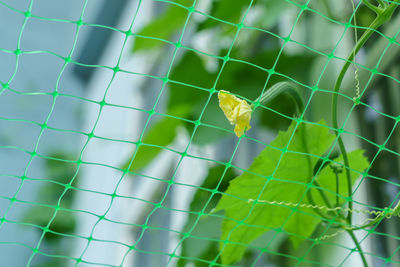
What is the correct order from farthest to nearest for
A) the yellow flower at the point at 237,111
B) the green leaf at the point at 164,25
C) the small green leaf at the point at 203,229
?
the green leaf at the point at 164,25 → the small green leaf at the point at 203,229 → the yellow flower at the point at 237,111

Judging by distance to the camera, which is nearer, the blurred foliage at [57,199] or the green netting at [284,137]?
the green netting at [284,137]

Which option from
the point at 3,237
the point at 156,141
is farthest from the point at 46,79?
the point at 156,141

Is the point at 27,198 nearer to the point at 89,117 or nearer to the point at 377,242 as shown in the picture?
the point at 89,117

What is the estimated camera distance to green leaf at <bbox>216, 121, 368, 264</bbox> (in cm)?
51

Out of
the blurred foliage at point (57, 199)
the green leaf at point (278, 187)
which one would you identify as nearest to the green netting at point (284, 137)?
the green leaf at point (278, 187)

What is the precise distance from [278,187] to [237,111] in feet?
0.44

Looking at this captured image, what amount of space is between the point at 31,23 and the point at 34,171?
0.73 m

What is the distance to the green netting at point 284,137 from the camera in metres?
0.48

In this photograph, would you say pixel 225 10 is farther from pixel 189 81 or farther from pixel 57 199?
pixel 57 199

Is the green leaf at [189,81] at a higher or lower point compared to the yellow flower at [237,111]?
lower

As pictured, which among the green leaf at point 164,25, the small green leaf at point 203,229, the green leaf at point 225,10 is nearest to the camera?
the small green leaf at point 203,229

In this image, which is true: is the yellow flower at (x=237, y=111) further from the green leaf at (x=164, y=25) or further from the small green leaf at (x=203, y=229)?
the green leaf at (x=164, y=25)

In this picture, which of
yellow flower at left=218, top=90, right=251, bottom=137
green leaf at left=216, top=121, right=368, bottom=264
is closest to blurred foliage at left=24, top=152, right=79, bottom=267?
green leaf at left=216, top=121, right=368, bottom=264

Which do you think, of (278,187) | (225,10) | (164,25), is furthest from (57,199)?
(278,187)
